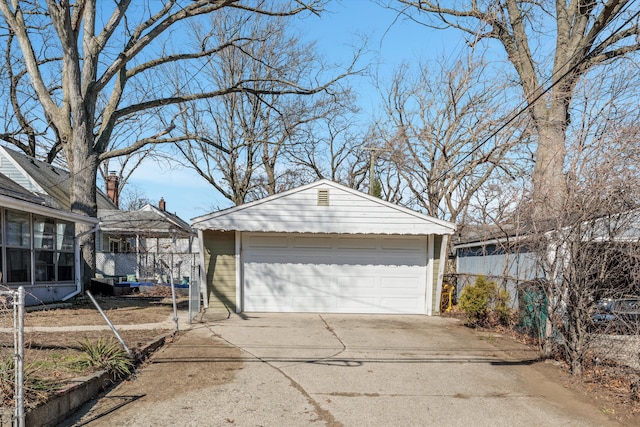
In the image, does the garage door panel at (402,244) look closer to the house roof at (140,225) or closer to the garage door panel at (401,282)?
the garage door panel at (401,282)

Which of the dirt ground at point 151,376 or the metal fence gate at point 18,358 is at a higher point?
the metal fence gate at point 18,358

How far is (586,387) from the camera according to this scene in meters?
5.71

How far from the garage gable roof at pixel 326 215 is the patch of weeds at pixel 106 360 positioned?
17.8ft

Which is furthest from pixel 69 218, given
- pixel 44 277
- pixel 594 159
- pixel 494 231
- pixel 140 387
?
pixel 594 159

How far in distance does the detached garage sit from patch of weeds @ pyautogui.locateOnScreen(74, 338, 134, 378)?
214 inches

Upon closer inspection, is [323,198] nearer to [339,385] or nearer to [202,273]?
[202,273]


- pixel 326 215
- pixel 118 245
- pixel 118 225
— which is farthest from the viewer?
pixel 118 245

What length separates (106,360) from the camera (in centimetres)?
557

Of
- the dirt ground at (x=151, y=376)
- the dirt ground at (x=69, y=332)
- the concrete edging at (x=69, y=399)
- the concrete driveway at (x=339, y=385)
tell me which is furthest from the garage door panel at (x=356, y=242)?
the concrete edging at (x=69, y=399)

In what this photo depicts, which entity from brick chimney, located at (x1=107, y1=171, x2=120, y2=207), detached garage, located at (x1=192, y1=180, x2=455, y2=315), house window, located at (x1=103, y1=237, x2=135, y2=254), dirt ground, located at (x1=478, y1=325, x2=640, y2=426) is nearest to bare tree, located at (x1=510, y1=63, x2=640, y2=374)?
dirt ground, located at (x1=478, y1=325, x2=640, y2=426)

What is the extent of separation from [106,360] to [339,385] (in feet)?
9.62

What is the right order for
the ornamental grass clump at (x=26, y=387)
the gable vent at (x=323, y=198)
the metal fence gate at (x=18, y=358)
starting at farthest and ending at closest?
the gable vent at (x=323, y=198)
the ornamental grass clump at (x=26, y=387)
the metal fence gate at (x=18, y=358)

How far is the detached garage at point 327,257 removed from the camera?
11.3m

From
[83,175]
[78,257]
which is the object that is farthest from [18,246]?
[83,175]
